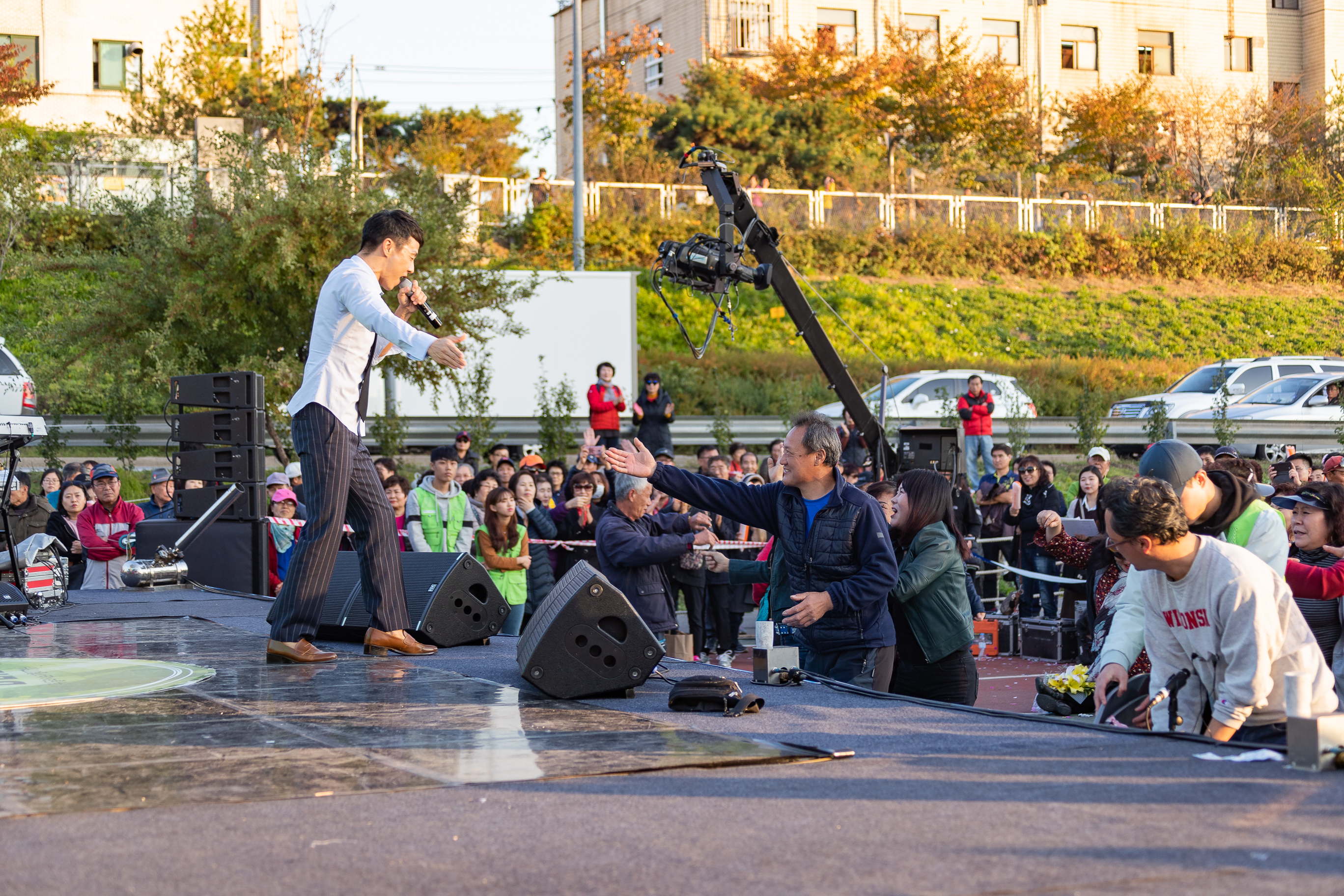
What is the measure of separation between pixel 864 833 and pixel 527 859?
76 cm

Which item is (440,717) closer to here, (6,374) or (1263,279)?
(6,374)

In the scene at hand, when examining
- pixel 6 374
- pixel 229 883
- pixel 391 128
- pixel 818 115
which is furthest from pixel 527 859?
pixel 391 128

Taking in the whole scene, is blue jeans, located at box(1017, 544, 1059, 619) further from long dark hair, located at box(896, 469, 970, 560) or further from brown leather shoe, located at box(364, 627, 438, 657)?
brown leather shoe, located at box(364, 627, 438, 657)

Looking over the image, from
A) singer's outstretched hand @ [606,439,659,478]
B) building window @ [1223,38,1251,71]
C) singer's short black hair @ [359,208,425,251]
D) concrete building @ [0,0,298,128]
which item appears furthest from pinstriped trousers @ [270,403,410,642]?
building window @ [1223,38,1251,71]

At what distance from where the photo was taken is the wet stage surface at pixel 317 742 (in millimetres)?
3578

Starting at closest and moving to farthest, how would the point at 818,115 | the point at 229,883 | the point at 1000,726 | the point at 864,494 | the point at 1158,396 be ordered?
1. the point at 229,883
2. the point at 1000,726
3. the point at 864,494
4. the point at 1158,396
5. the point at 818,115

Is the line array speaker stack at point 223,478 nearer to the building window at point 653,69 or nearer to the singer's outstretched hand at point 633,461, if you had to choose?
the singer's outstretched hand at point 633,461

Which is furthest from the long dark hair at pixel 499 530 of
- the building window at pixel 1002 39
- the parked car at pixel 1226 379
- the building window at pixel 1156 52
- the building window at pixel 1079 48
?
the building window at pixel 1156 52

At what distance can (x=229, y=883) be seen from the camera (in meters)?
2.69

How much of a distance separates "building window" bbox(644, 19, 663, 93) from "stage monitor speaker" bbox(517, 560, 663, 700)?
3767cm

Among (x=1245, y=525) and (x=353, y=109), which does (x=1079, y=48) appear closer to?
(x=353, y=109)

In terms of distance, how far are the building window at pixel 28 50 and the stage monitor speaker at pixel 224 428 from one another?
2796 centimetres

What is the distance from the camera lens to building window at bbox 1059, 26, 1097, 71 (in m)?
42.8

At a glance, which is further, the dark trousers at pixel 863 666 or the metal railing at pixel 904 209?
the metal railing at pixel 904 209
